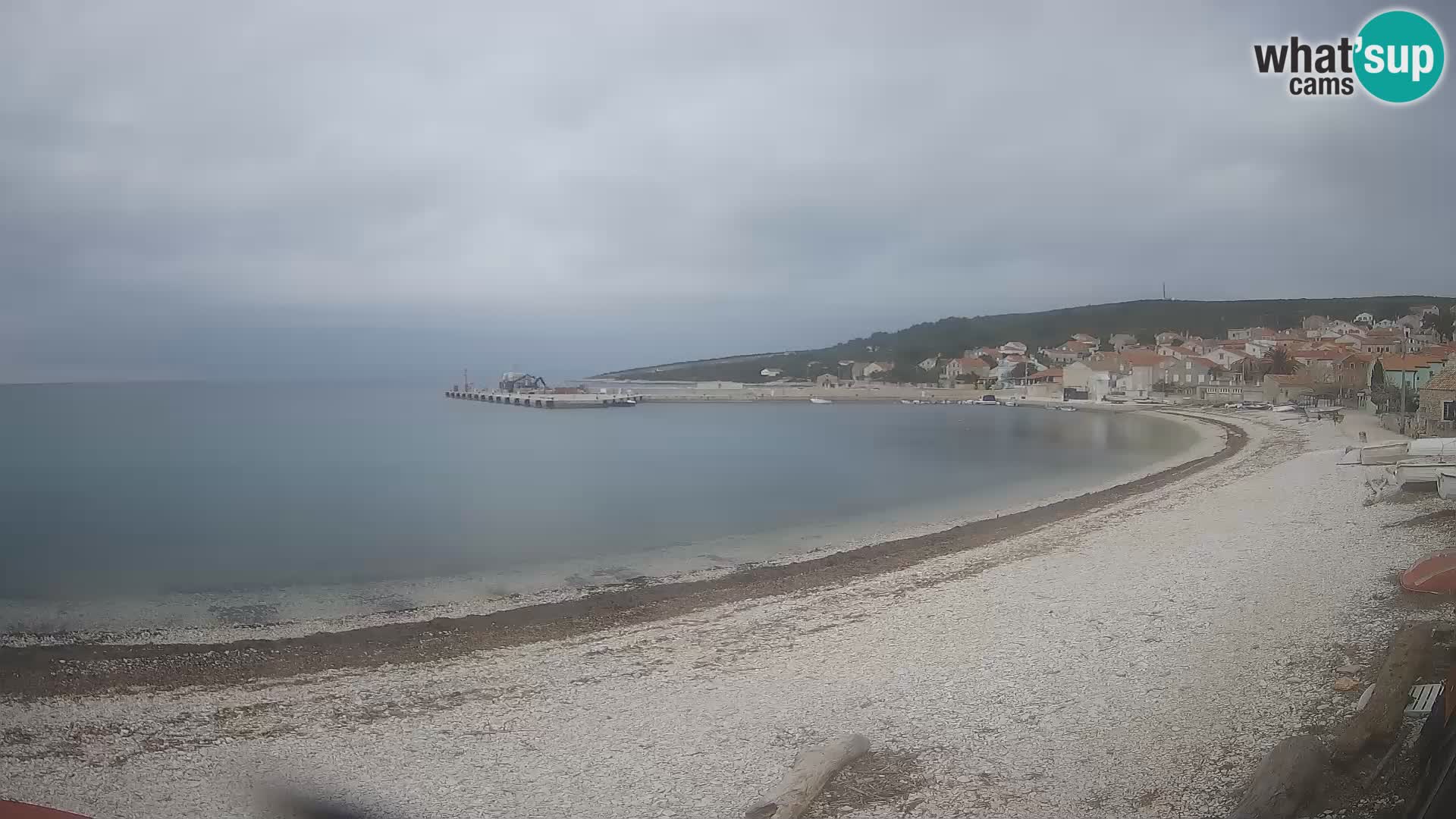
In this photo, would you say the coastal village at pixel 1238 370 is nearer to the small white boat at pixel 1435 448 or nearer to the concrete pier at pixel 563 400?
the small white boat at pixel 1435 448

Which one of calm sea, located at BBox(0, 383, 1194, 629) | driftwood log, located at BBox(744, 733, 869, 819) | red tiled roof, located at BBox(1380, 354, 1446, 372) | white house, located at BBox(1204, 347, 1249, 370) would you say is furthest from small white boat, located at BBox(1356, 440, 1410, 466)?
white house, located at BBox(1204, 347, 1249, 370)

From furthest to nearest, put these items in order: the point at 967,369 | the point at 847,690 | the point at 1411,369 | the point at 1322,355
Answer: the point at 967,369, the point at 1322,355, the point at 1411,369, the point at 847,690

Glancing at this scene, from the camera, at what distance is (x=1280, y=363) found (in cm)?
5234

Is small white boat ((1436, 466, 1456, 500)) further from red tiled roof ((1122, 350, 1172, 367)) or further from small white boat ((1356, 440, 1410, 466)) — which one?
red tiled roof ((1122, 350, 1172, 367))

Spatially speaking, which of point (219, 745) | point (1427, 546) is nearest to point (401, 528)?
point (219, 745)

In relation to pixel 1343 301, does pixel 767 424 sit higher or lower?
lower

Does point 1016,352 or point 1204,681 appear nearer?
point 1204,681

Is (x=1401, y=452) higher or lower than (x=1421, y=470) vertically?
lower

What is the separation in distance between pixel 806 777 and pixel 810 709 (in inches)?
44.6

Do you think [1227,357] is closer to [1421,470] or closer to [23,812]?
[1421,470]

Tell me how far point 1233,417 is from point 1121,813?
39674mm

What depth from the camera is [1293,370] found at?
47.8m

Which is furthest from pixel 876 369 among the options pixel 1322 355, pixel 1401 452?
pixel 1401 452

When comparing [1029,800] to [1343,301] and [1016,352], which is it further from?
[1343,301]
